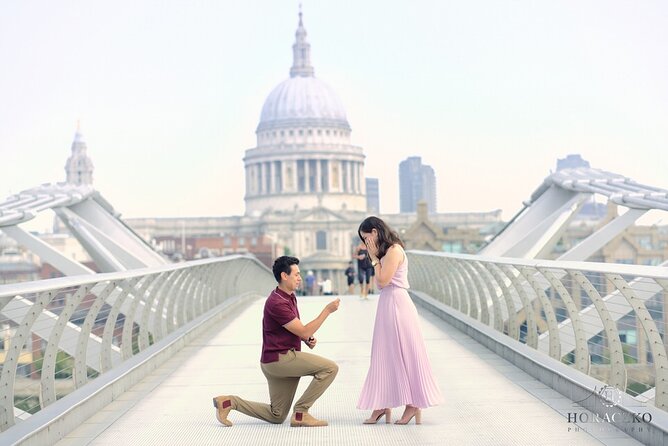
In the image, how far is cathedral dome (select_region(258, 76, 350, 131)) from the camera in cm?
18312

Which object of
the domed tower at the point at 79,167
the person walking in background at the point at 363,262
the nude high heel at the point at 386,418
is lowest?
the nude high heel at the point at 386,418

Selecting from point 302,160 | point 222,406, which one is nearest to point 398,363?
point 222,406

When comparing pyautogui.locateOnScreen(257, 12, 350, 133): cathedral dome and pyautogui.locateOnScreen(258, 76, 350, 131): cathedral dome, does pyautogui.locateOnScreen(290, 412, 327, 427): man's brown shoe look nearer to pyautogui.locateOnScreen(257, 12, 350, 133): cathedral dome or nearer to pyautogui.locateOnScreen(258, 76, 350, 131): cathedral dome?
pyautogui.locateOnScreen(257, 12, 350, 133): cathedral dome

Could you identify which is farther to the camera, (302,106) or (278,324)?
(302,106)

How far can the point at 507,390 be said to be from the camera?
1055cm

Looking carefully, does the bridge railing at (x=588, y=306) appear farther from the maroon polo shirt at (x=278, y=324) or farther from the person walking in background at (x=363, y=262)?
the maroon polo shirt at (x=278, y=324)

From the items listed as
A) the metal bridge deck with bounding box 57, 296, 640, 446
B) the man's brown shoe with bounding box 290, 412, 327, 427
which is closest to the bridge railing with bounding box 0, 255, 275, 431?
the metal bridge deck with bounding box 57, 296, 640, 446

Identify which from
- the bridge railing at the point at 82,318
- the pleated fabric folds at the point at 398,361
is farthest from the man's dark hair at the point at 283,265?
the bridge railing at the point at 82,318

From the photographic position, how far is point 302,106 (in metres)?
185

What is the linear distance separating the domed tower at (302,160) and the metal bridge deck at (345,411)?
164905mm

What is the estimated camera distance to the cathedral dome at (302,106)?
18312 centimetres

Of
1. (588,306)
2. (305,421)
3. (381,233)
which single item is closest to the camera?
(305,421)

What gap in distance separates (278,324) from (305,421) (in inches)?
28.4

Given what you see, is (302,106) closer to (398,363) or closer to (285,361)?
(398,363)
